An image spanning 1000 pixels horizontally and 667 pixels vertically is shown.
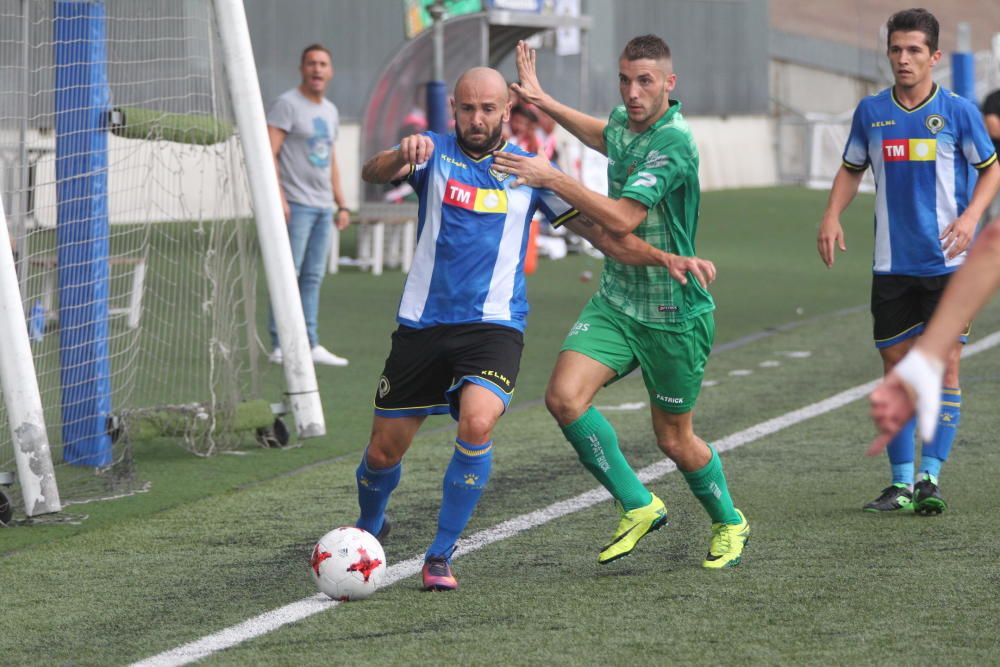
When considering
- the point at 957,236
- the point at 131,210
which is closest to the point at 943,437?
the point at 957,236

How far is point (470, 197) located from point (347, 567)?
4.40ft

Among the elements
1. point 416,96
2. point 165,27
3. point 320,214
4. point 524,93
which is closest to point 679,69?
point 416,96

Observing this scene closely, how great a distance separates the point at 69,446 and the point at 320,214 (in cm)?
372

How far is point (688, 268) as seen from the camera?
5.24m

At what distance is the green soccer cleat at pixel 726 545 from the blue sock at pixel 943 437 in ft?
4.19

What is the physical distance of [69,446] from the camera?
810cm

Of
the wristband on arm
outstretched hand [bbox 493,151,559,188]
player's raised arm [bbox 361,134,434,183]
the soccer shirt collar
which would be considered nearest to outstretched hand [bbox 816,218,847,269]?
the soccer shirt collar

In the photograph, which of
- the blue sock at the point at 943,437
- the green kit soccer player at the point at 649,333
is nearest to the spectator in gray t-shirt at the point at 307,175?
the blue sock at the point at 943,437

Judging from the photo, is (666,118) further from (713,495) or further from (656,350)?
(713,495)

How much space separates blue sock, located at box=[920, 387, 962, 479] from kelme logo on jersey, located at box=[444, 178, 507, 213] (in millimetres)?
2417

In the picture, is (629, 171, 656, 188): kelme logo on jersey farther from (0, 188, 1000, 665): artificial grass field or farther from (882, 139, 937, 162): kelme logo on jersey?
(882, 139, 937, 162): kelme logo on jersey

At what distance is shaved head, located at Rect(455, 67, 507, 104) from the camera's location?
5.33 m

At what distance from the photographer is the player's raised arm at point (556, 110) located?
6.11m

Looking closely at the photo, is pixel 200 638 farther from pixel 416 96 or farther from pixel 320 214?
pixel 416 96
